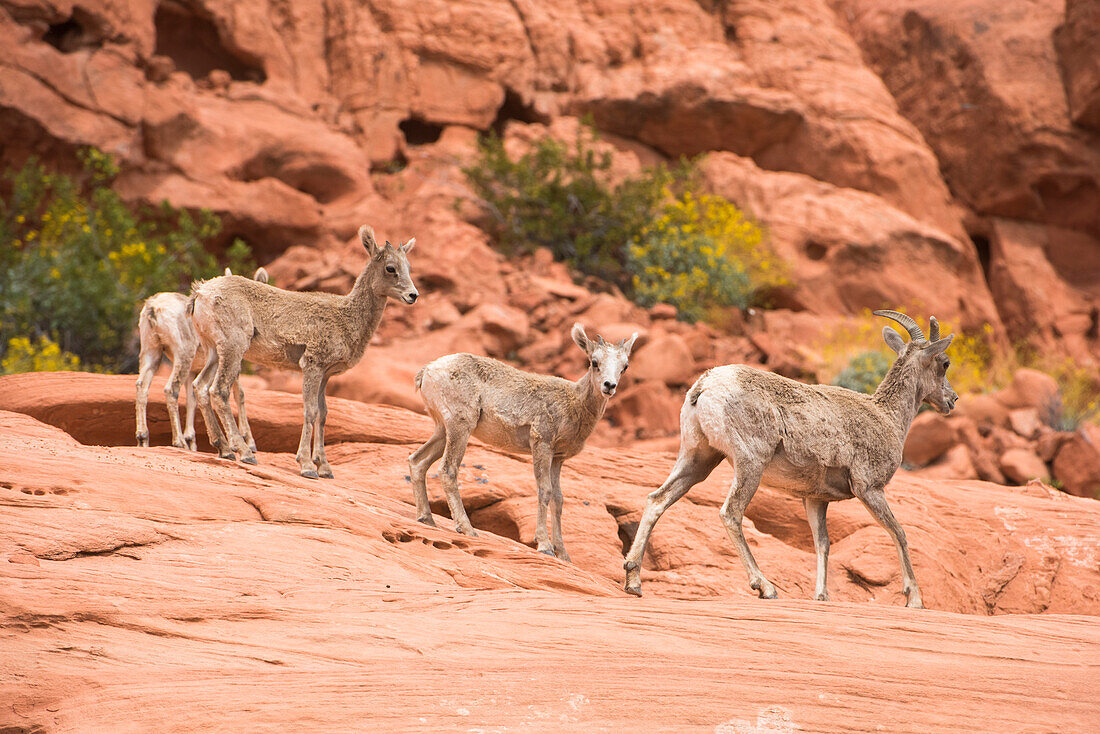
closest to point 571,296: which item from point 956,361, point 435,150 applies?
point 435,150

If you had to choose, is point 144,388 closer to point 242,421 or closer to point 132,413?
point 132,413

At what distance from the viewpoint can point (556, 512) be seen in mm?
8555

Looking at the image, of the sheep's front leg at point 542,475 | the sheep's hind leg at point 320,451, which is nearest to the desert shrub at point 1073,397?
the sheep's front leg at point 542,475

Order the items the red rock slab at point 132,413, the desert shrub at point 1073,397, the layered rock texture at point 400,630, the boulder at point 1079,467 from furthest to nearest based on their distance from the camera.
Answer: the desert shrub at point 1073,397 → the boulder at point 1079,467 → the red rock slab at point 132,413 → the layered rock texture at point 400,630

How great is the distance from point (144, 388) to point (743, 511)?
5.74 meters

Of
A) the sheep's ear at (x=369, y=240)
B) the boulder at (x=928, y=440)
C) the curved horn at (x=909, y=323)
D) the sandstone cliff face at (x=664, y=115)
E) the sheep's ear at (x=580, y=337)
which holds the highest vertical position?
the sandstone cliff face at (x=664, y=115)

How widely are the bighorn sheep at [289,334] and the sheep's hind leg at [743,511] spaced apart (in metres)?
3.60

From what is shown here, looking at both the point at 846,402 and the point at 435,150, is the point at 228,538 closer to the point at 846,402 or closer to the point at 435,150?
the point at 846,402

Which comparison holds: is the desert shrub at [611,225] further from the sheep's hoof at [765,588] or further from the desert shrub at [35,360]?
the sheep's hoof at [765,588]

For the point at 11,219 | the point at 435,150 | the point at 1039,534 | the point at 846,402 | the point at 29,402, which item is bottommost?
the point at 1039,534

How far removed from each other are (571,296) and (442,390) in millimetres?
10868

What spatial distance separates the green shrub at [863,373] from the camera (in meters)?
18.0

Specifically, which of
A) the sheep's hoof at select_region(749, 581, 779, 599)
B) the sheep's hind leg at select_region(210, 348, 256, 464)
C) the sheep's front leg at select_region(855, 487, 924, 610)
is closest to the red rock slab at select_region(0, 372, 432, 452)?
the sheep's hind leg at select_region(210, 348, 256, 464)

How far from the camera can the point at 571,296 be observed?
63.0 ft
